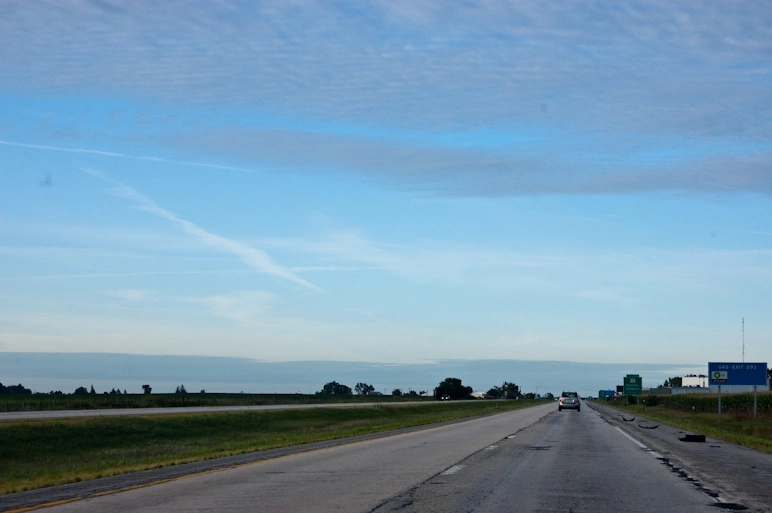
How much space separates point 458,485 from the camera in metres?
15.3

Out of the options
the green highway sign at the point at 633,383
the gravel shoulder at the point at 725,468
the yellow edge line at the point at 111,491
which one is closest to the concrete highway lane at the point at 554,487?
the gravel shoulder at the point at 725,468

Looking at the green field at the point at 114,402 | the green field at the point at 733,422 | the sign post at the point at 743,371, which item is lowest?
the green field at the point at 114,402

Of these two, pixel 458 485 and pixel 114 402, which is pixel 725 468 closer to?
pixel 458 485

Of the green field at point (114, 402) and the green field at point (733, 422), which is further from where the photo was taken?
the green field at point (114, 402)

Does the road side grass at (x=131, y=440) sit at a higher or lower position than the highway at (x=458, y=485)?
lower

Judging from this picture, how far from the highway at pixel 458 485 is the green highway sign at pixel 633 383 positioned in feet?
337

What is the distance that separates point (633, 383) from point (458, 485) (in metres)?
115

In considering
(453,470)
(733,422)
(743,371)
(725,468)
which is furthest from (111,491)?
(743,371)

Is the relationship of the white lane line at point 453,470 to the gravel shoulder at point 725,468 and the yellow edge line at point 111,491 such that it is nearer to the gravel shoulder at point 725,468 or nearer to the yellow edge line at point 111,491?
the gravel shoulder at point 725,468

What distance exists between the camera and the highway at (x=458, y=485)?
12.7 metres

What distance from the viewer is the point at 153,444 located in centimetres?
4000

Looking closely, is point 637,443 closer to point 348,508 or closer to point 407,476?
point 407,476

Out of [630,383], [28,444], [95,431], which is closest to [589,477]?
[28,444]

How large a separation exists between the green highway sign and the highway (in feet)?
337
